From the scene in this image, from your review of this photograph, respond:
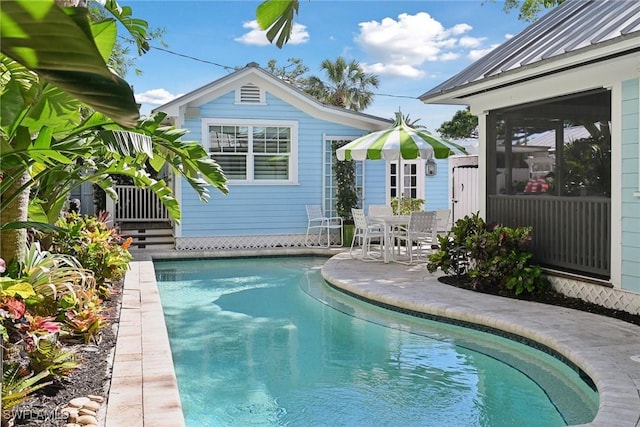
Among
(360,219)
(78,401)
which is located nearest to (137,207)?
(360,219)

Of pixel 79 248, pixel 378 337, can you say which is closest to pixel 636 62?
pixel 378 337

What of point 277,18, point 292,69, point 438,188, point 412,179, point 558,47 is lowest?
point 438,188

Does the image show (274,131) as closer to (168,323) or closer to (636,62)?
(168,323)

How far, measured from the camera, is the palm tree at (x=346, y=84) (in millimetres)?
34656

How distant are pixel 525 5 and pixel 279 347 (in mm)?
15242

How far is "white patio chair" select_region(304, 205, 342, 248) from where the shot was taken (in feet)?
48.5

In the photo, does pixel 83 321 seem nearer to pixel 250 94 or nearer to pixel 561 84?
pixel 561 84

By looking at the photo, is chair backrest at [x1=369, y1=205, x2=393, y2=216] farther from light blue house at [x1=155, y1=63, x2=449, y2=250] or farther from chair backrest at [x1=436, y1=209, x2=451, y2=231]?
light blue house at [x1=155, y1=63, x2=449, y2=250]

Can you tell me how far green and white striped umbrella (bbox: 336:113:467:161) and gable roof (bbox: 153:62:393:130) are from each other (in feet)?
12.3

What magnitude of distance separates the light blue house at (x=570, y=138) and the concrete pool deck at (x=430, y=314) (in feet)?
2.96

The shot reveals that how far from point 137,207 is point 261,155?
4541 millimetres

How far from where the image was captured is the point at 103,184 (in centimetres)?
817

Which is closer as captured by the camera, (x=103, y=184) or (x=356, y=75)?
(x=103, y=184)

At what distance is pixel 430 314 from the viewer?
24.5ft
